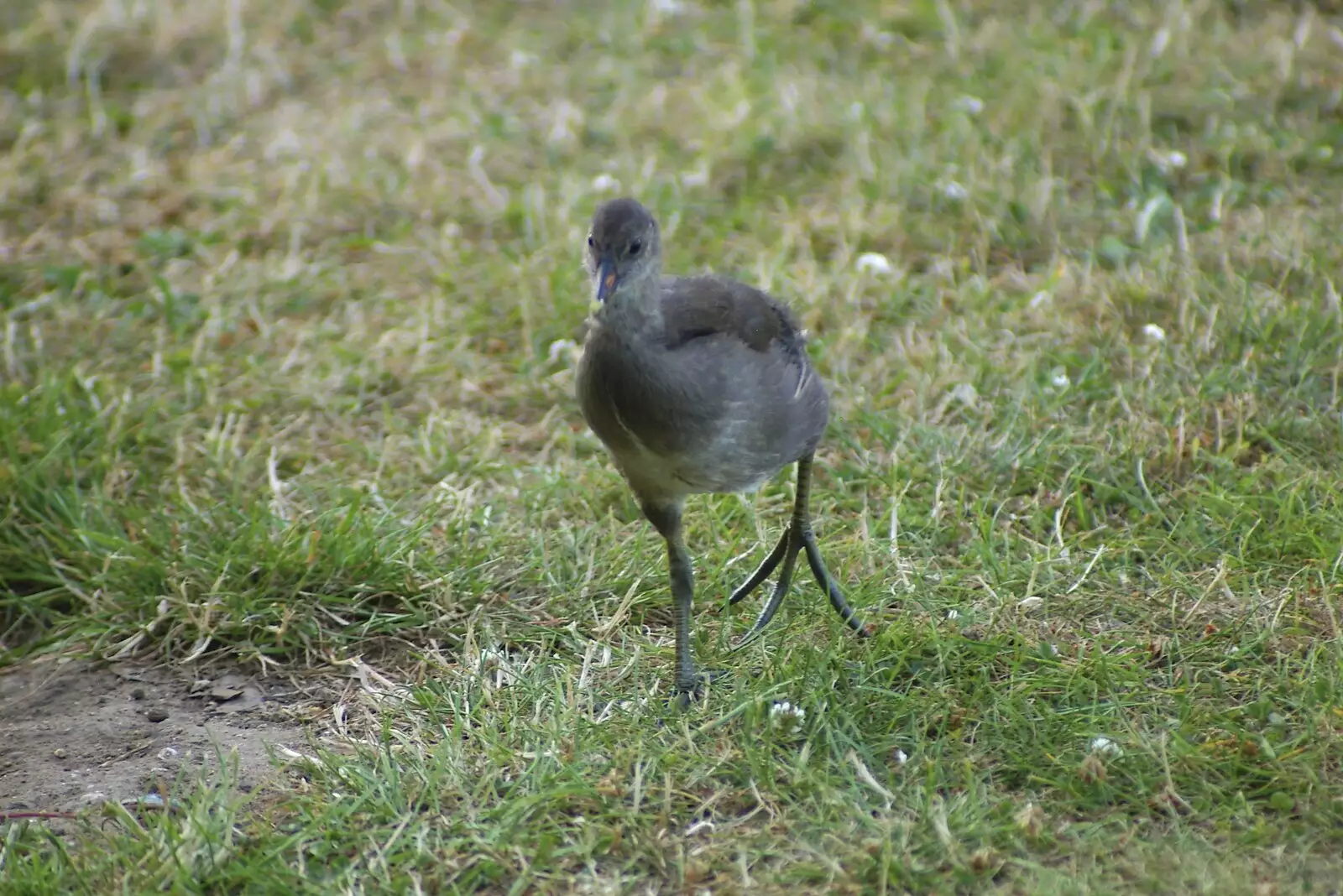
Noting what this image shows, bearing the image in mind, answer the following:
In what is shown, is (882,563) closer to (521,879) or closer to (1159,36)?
(521,879)

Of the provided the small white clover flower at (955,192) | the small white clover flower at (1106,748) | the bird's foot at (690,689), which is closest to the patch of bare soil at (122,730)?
the bird's foot at (690,689)

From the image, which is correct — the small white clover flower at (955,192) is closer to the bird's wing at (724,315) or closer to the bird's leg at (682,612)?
the bird's wing at (724,315)

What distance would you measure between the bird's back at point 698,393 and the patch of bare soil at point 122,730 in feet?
3.59

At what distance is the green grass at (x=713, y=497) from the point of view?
9.21 ft

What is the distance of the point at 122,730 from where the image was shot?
329 centimetres

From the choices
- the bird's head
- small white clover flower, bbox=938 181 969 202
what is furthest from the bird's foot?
small white clover flower, bbox=938 181 969 202

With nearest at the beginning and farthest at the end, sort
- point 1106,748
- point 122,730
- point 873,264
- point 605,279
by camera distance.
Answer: point 605,279 → point 1106,748 → point 122,730 → point 873,264

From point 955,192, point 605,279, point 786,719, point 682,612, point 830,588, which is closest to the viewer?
point 605,279

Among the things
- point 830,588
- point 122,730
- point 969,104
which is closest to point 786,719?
point 830,588

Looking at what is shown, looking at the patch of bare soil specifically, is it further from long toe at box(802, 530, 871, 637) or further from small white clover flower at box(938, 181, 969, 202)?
small white clover flower at box(938, 181, 969, 202)

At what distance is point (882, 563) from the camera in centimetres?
360

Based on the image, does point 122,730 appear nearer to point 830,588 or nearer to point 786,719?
point 786,719

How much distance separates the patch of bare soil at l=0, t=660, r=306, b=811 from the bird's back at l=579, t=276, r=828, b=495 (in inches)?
43.1

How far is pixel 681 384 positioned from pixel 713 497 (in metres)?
1.18
